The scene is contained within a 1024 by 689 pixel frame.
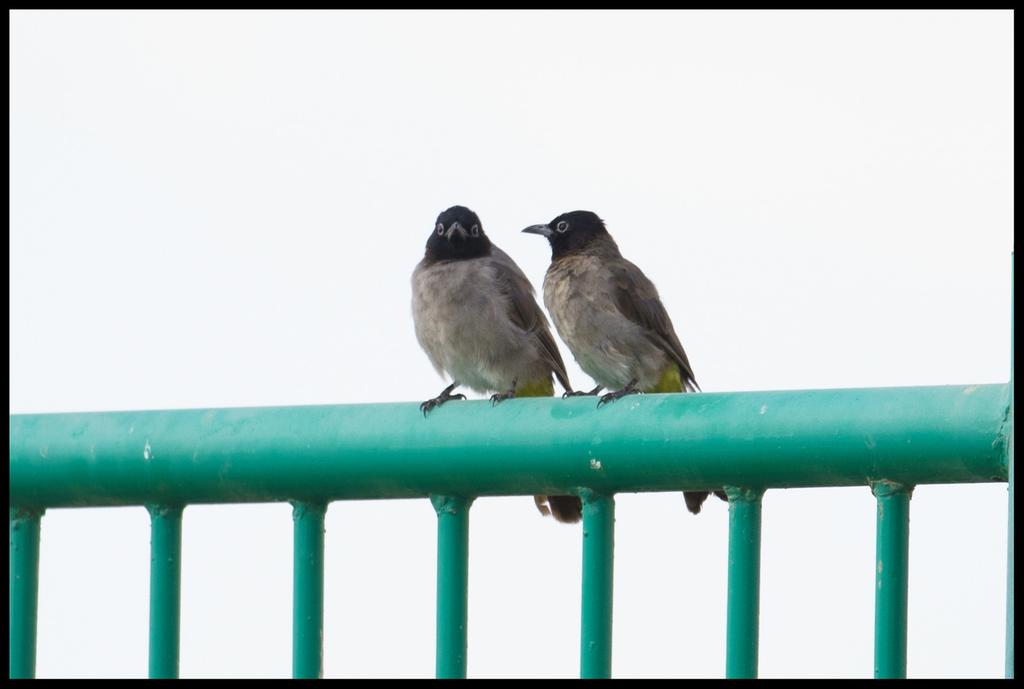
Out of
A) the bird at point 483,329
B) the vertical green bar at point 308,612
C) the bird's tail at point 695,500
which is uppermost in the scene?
the bird at point 483,329

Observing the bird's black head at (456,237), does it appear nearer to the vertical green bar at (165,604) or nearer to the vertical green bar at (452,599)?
the vertical green bar at (165,604)

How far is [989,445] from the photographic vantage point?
2479 millimetres

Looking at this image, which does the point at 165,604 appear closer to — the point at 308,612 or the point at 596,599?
the point at 308,612

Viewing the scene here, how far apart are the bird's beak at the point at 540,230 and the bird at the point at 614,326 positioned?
0.30m

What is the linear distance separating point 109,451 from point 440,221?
4321 millimetres

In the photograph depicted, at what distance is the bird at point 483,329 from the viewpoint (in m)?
6.79

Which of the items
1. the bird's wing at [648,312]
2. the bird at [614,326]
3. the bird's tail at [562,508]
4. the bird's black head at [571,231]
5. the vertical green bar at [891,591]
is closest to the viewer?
the vertical green bar at [891,591]

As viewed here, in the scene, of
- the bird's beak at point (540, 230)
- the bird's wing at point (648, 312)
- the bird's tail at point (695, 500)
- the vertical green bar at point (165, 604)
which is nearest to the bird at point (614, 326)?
the bird's wing at point (648, 312)

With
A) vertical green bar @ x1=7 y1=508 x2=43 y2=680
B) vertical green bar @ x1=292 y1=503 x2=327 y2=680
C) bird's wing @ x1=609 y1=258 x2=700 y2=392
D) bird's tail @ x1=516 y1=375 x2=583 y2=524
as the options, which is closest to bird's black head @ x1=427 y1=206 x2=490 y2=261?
bird's wing @ x1=609 y1=258 x2=700 y2=392

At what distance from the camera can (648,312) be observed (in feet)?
22.8

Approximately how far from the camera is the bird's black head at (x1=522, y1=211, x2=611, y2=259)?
290 inches

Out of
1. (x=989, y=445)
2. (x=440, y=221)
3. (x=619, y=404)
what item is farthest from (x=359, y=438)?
(x=440, y=221)

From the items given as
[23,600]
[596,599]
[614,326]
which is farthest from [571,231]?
[596,599]

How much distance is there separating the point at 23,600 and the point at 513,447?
2.93 ft
